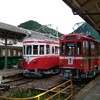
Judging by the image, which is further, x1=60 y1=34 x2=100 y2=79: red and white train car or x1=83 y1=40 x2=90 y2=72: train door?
x1=83 y1=40 x2=90 y2=72: train door

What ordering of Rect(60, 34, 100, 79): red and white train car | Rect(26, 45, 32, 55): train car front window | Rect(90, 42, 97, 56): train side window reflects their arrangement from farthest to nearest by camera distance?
1. Rect(26, 45, 32, 55): train car front window
2. Rect(90, 42, 97, 56): train side window
3. Rect(60, 34, 100, 79): red and white train car

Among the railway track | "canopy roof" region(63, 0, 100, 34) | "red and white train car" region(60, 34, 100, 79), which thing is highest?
"canopy roof" region(63, 0, 100, 34)

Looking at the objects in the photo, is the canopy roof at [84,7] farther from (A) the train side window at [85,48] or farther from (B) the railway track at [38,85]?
(A) the train side window at [85,48]

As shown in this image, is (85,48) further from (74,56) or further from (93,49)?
(93,49)

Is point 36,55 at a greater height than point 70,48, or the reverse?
point 70,48

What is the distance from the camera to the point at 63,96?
41.2 feet

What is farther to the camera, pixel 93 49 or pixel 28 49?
pixel 28 49

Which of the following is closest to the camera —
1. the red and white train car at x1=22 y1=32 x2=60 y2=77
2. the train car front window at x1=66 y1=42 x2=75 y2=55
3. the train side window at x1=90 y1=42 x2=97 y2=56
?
the train car front window at x1=66 y1=42 x2=75 y2=55

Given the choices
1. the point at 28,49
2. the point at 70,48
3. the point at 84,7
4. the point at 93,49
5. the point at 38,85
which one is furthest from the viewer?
the point at 28,49

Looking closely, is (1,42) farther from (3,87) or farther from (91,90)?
(91,90)

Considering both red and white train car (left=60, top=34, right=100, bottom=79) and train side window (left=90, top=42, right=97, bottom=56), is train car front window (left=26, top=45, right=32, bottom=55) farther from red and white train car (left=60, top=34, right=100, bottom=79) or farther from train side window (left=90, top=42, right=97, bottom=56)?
train side window (left=90, top=42, right=97, bottom=56)

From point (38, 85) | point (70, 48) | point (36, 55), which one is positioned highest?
point (70, 48)

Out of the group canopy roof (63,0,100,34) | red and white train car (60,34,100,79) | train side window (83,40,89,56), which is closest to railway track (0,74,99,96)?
red and white train car (60,34,100,79)

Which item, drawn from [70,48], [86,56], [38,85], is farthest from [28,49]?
[86,56]
